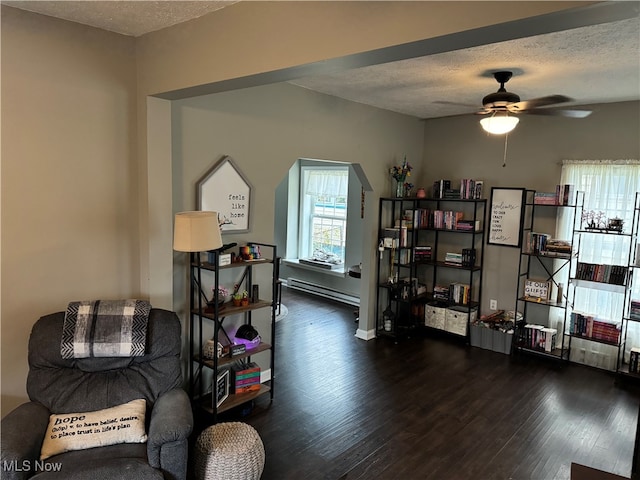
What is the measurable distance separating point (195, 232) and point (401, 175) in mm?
3144

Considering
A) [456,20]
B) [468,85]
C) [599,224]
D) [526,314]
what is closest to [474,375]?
[526,314]

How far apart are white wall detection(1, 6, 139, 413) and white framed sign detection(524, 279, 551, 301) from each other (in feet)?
13.3

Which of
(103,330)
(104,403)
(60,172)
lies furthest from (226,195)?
(104,403)

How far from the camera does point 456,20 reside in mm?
1528

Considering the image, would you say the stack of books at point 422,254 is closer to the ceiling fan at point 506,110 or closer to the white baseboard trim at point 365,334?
the white baseboard trim at point 365,334

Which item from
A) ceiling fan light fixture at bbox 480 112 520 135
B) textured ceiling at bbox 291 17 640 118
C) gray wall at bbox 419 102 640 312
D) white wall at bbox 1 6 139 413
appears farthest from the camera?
gray wall at bbox 419 102 640 312

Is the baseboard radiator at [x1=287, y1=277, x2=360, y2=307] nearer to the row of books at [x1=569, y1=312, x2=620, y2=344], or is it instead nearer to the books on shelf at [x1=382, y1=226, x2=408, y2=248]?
the books on shelf at [x1=382, y1=226, x2=408, y2=248]

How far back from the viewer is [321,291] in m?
7.22

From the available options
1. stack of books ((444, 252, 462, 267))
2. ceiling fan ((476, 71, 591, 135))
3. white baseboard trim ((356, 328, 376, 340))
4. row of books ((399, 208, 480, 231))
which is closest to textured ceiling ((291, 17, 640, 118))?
ceiling fan ((476, 71, 591, 135))

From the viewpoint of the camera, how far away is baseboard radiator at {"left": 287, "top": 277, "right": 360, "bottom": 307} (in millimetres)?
6820

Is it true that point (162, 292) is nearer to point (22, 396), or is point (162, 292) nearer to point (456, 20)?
point (22, 396)

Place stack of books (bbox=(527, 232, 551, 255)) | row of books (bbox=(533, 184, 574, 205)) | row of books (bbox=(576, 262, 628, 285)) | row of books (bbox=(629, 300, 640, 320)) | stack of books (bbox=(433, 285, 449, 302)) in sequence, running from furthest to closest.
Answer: stack of books (bbox=(433, 285, 449, 302)) → stack of books (bbox=(527, 232, 551, 255)) → row of books (bbox=(533, 184, 574, 205)) → row of books (bbox=(576, 262, 628, 285)) → row of books (bbox=(629, 300, 640, 320))

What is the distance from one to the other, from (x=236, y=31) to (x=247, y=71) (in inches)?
8.8

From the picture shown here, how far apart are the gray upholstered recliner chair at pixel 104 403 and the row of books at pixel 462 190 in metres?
3.77
